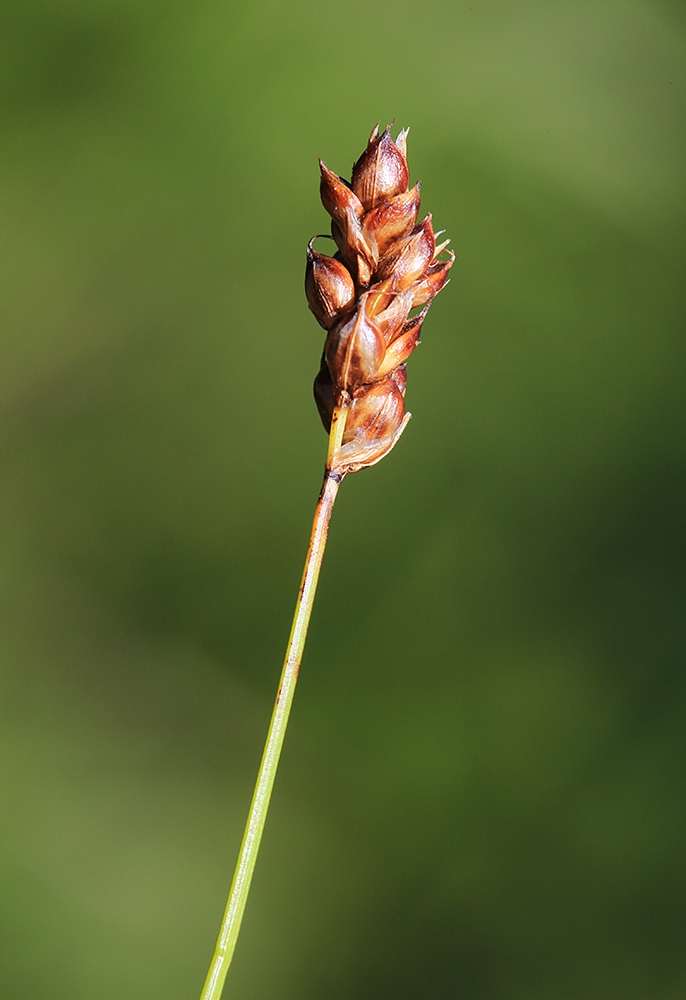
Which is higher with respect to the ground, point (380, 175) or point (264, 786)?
point (380, 175)

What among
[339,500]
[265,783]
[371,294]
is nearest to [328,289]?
[371,294]

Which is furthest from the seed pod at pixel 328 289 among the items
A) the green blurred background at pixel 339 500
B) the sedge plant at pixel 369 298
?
the green blurred background at pixel 339 500

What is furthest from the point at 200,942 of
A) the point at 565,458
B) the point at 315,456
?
the point at 565,458

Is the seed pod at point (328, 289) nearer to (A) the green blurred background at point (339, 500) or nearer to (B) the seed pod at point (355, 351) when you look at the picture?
(B) the seed pod at point (355, 351)

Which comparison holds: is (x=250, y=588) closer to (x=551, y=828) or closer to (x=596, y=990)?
(x=551, y=828)

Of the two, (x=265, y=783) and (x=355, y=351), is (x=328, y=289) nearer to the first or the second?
→ (x=355, y=351)

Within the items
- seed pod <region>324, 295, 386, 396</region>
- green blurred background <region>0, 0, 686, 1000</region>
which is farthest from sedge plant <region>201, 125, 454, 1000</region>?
green blurred background <region>0, 0, 686, 1000</region>
